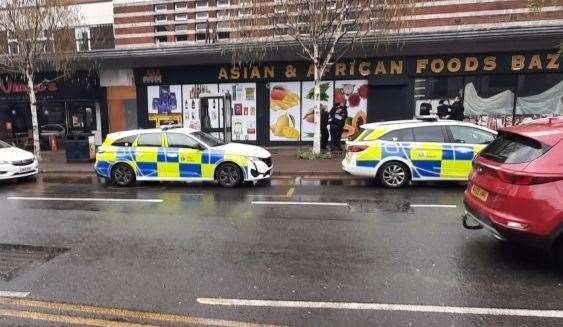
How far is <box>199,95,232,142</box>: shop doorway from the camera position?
1839 cm

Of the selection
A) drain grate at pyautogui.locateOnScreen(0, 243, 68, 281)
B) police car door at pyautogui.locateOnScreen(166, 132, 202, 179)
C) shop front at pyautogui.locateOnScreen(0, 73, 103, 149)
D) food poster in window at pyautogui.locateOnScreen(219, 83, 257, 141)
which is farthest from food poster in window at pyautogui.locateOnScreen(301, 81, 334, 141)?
drain grate at pyautogui.locateOnScreen(0, 243, 68, 281)

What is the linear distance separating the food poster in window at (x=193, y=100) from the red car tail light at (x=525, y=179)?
48.7 ft

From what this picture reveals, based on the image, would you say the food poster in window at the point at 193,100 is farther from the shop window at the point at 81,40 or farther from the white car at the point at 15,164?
the white car at the point at 15,164

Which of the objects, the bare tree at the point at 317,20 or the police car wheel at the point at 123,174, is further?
the bare tree at the point at 317,20

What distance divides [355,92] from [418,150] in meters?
7.94

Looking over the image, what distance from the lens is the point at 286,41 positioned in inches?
616

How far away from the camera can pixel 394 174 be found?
389 inches

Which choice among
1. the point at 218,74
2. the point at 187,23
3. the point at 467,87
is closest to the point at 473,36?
the point at 467,87

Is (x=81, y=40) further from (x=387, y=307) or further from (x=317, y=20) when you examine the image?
(x=387, y=307)

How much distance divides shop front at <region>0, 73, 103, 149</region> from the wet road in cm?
1262

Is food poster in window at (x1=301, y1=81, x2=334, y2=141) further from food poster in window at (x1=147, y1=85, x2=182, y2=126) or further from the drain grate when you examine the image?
the drain grate

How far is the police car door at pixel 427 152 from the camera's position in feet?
31.6

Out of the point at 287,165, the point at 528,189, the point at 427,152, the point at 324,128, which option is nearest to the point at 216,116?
the point at 324,128

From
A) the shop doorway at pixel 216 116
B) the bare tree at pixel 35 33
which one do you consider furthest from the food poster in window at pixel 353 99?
the bare tree at pixel 35 33
